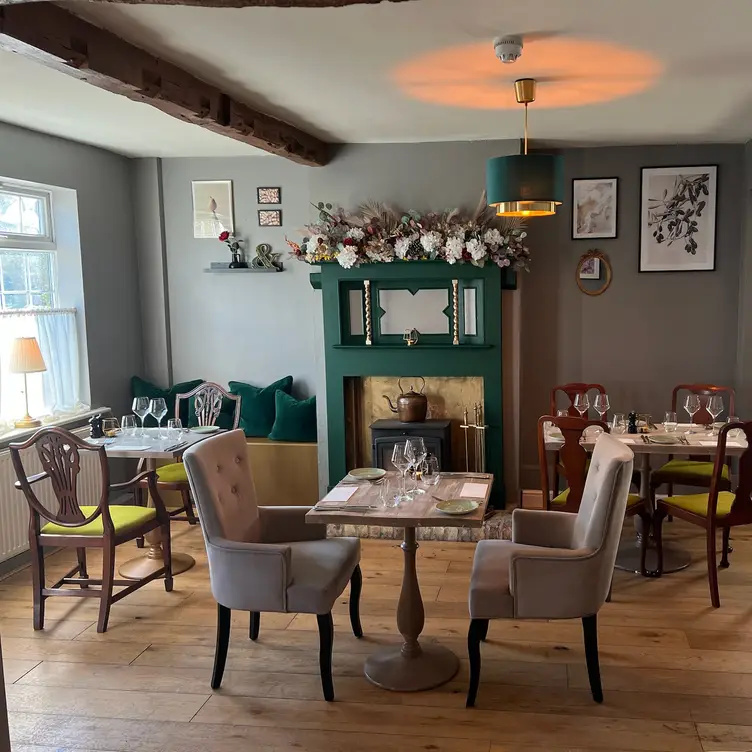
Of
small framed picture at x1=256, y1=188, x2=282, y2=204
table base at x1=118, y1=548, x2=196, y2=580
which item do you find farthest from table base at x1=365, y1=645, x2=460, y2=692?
small framed picture at x1=256, y1=188, x2=282, y2=204

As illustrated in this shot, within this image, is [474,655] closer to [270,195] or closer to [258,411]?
[258,411]

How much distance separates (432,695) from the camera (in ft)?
10.3

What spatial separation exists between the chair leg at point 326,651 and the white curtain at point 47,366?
2623mm

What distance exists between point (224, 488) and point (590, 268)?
3337mm

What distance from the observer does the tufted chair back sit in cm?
316

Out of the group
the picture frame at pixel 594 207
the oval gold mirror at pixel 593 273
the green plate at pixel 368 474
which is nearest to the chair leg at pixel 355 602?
the green plate at pixel 368 474

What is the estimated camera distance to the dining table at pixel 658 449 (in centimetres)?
418

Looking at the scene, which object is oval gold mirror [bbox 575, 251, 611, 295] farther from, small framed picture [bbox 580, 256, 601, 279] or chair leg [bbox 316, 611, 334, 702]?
chair leg [bbox 316, 611, 334, 702]

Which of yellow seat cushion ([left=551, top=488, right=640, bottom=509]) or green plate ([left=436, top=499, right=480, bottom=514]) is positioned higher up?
green plate ([left=436, top=499, right=480, bottom=514])

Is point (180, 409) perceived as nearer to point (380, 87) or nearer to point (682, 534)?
point (380, 87)

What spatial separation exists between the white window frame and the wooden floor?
2122 mm

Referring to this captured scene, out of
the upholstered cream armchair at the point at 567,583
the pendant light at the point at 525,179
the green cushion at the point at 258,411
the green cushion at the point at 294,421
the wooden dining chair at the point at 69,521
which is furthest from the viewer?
the green cushion at the point at 258,411

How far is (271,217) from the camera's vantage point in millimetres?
5953

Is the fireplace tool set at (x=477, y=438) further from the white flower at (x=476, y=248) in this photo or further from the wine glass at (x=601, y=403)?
the white flower at (x=476, y=248)
